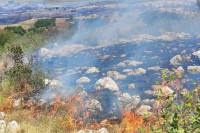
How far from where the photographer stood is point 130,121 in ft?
33.1

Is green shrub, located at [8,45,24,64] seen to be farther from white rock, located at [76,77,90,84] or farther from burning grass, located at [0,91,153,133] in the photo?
white rock, located at [76,77,90,84]

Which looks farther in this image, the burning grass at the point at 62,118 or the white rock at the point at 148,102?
the white rock at the point at 148,102

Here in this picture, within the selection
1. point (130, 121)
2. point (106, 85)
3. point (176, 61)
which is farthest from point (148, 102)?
point (176, 61)

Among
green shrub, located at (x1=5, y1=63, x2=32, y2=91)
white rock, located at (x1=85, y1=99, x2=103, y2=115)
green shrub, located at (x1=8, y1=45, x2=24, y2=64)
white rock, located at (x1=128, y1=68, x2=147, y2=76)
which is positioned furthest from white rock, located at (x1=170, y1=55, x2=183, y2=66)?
green shrub, located at (x1=8, y1=45, x2=24, y2=64)

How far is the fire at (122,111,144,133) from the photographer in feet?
28.2

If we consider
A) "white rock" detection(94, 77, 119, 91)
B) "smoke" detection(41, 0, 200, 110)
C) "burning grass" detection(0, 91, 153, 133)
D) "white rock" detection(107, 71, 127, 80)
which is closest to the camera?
"burning grass" detection(0, 91, 153, 133)

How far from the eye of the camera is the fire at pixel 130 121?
8.58m

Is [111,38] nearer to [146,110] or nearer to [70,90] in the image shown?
[70,90]

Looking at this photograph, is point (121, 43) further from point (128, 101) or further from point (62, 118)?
point (62, 118)

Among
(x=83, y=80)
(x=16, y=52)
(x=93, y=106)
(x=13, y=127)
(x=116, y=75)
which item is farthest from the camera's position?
(x=116, y=75)

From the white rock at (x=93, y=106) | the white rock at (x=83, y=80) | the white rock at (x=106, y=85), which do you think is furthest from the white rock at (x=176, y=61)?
the white rock at (x=93, y=106)

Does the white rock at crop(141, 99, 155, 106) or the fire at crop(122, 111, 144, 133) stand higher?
the fire at crop(122, 111, 144, 133)

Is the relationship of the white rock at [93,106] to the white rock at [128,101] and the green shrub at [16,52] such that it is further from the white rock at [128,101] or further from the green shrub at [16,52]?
the green shrub at [16,52]

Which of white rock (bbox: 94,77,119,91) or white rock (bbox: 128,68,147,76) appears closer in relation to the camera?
white rock (bbox: 94,77,119,91)
